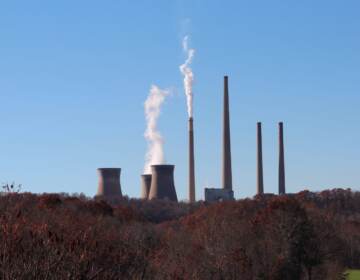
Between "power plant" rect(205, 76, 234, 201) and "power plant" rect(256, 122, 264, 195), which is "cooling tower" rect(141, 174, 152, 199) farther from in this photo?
"power plant" rect(256, 122, 264, 195)

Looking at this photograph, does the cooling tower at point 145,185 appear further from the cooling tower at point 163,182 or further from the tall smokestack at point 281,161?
the tall smokestack at point 281,161

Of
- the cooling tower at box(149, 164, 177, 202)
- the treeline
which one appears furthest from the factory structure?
the treeline

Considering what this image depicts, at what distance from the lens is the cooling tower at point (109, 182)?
82625mm

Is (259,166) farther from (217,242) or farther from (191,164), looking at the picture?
(217,242)

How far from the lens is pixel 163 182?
8112cm

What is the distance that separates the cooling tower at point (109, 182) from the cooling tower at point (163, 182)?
3.55 meters

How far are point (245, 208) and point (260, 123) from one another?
36.8m

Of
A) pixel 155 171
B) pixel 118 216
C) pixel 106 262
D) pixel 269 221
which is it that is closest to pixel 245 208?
pixel 118 216

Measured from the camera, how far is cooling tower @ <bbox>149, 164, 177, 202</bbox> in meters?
79.7

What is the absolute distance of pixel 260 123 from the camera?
93.4 metres

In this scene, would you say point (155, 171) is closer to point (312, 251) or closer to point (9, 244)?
point (312, 251)

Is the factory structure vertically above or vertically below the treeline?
above

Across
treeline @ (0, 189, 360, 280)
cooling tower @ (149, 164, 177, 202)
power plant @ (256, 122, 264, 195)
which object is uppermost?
power plant @ (256, 122, 264, 195)

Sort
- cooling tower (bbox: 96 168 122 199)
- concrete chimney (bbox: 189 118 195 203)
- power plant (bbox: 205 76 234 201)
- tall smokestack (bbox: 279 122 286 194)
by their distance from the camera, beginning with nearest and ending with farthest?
cooling tower (bbox: 96 168 122 199), power plant (bbox: 205 76 234 201), concrete chimney (bbox: 189 118 195 203), tall smokestack (bbox: 279 122 286 194)
